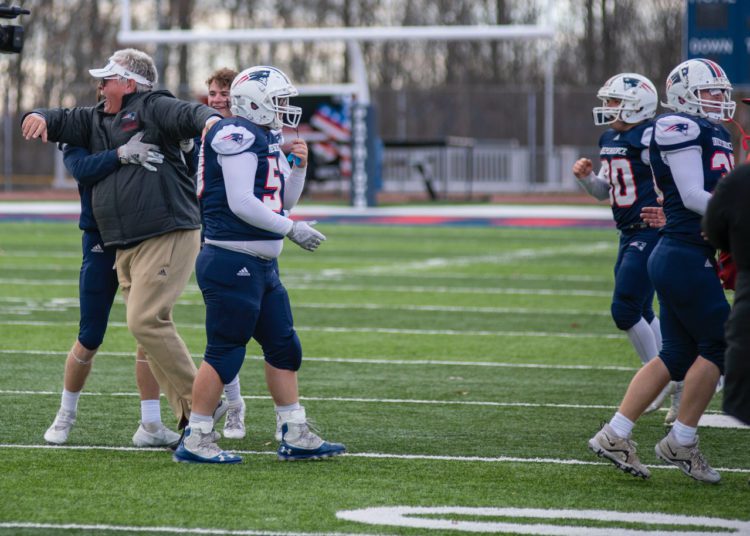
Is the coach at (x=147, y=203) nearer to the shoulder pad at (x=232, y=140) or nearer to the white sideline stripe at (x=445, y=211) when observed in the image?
the shoulder pad at (x=232, y=140)

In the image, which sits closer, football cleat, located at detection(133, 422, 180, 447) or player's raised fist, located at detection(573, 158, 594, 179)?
football cleat, located at detection(133, 422, 180, 447)

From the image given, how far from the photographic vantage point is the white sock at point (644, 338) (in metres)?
7.66

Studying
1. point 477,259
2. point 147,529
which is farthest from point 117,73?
point 477,259

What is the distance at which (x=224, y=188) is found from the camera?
6.11 metres

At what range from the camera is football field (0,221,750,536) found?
5.30 meters

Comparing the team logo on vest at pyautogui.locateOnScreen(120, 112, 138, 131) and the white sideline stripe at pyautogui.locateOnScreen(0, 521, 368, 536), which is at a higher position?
the team logo on vest at pyautogui.locateOnScreen(120, 112, 138, 131)

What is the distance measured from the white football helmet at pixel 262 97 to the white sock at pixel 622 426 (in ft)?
6.39

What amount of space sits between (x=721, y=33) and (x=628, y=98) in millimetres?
15438

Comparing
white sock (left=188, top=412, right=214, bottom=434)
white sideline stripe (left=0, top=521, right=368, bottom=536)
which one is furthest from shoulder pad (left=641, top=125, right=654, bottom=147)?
white sideline stripe (left=0, top=521, right=368, bottom=536)

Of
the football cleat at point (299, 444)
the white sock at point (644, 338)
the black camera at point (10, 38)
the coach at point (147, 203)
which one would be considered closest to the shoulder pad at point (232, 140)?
the coach at point (147, 203)

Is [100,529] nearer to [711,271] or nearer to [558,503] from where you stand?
[558,503]

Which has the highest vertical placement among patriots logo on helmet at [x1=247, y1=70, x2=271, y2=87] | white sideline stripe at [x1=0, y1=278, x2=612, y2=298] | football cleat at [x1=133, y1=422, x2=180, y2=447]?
patriots logo on helmet at [x1=247, y1=70, x2=271, y2=87]

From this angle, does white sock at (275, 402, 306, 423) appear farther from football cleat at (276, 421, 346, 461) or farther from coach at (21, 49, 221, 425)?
coach at (21, 49, 221, 425)

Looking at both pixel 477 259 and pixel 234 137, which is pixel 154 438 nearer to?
pixel 234 137
